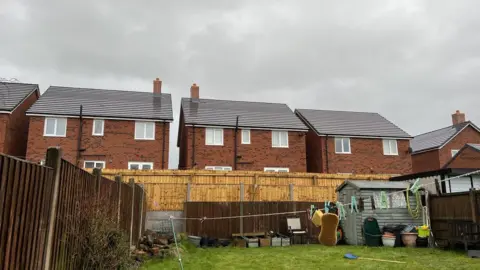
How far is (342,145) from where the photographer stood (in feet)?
101

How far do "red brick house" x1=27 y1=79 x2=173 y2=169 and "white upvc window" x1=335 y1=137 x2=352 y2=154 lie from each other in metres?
13.6

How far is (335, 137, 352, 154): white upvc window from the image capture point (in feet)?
101

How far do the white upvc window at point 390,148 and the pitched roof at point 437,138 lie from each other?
263 inches

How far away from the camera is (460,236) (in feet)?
44.2

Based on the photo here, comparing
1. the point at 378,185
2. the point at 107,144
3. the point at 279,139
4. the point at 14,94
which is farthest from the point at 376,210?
the point at 14,94

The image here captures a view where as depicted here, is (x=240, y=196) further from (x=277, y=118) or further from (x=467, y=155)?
(x=467, y=155)

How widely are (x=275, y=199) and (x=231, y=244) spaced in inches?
155

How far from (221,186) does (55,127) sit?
14344 millimetres

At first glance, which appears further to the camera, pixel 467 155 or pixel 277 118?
pixel 277 118

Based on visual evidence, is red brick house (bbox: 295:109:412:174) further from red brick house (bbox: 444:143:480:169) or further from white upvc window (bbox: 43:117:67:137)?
white upvc window (bbox: 43:117:67:137)

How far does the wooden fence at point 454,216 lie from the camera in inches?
485

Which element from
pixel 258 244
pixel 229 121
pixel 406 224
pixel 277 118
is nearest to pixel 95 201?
pixel 258 244

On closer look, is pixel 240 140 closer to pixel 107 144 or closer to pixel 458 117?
pixel 107 144

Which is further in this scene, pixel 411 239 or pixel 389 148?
pixel 389 148
